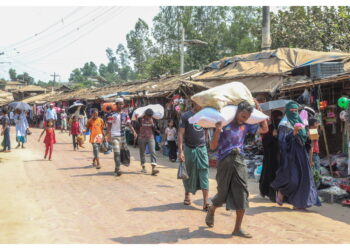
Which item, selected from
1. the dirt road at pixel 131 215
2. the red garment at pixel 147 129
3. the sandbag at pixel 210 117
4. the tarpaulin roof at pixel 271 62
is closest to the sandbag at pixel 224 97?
the sandbag at pixel 210 117

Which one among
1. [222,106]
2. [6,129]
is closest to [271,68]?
[222,106]

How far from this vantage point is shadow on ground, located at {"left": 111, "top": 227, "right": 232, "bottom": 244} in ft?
16.5

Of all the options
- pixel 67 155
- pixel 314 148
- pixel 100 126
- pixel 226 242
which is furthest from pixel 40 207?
pixel 67 155

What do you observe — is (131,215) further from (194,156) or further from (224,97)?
(224,97)

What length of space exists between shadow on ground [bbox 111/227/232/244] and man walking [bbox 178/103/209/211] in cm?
121

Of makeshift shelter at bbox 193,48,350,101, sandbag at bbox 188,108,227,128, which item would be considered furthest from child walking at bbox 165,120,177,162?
sandbag at bbox 188,108,227,128

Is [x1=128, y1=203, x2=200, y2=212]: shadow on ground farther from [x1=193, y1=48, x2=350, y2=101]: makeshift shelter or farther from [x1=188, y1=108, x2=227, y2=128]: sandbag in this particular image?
[x1=193, y1=48, x2=350, y2=101]: makeshift shelter

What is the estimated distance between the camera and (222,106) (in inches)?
201

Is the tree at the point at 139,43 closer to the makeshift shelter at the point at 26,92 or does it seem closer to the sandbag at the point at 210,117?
the makeshift shelter at the point at 26,92

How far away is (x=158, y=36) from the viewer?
56062 millimetres

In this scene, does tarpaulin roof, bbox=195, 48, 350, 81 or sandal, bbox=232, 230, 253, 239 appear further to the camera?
tarpaulin roof, bbox=195, 48, 350, 81

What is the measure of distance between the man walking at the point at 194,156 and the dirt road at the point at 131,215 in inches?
15.7

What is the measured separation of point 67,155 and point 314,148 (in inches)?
379

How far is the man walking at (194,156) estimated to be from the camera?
6625 mm
